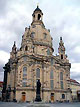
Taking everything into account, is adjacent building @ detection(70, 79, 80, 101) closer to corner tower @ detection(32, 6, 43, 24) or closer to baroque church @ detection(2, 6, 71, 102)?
baroque church @ detection(2, 6, 71, 102)

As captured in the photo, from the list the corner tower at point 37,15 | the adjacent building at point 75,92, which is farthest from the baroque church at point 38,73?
the adjacent building at point 75,92

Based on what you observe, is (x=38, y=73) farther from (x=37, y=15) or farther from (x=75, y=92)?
(x=75, y=92)

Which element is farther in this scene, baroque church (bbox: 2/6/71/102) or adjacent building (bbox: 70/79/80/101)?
adjacent building (bbox: 70/79/80/101)

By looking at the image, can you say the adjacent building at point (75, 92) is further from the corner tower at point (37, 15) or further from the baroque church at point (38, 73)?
the corner tower at point (37, 15)

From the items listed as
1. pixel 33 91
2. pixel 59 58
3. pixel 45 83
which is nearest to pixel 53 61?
pixel 59 58

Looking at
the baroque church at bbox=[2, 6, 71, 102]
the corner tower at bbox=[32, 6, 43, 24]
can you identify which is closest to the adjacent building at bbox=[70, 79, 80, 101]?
the baroque church at bbox=[2, 6, 71, 102]

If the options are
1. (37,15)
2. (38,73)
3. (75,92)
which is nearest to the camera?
(38,73)

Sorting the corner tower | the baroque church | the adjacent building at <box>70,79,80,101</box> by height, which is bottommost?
the adjacent building at <box>70,79,80,101</box>

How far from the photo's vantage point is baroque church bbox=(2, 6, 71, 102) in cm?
4891

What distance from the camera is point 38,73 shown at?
2042 inches

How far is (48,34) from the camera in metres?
64.9

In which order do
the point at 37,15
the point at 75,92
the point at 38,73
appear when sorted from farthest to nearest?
the point at 75,92
the point at 37,15
the point at 38,73

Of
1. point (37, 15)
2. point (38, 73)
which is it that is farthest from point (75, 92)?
point (37, 15)

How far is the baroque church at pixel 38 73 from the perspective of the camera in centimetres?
4891
